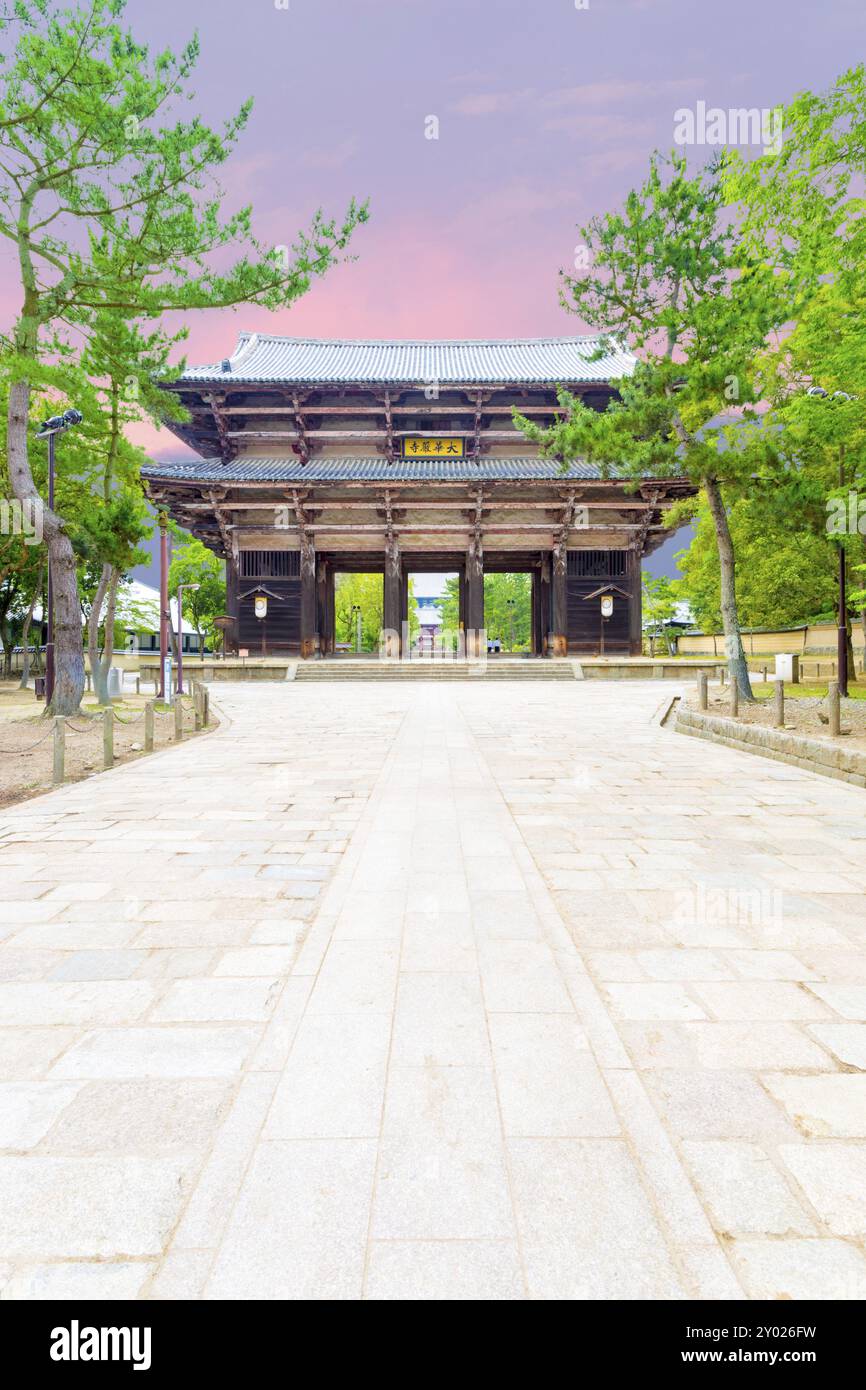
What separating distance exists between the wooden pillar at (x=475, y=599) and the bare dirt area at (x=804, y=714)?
11715 millimetres

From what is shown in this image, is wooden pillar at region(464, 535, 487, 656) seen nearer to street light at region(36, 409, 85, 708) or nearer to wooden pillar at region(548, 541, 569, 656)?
wooden pillar at region(548, 541, 569, 656)

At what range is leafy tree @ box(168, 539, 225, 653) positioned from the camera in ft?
120

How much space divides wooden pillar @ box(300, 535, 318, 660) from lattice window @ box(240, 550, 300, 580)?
31 centimetres

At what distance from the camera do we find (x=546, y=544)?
1104 inches

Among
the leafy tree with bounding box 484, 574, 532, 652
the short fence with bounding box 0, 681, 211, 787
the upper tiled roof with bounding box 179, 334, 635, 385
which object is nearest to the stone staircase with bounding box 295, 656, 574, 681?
the short fence with bounding box 0, 681, 211, 787

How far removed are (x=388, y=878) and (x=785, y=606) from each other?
21.2 metres

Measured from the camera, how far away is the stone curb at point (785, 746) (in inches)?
289

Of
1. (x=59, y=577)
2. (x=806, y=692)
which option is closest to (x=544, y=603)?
(x=806, y=692)

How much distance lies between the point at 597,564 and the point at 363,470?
9.73 m

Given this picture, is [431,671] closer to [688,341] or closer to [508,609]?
[688,341]

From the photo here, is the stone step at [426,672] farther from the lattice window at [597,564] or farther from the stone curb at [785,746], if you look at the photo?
the stone curb at [785,746]

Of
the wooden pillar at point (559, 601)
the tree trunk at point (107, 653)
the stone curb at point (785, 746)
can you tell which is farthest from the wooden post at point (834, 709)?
the wooden pillar at point (559, 601)
